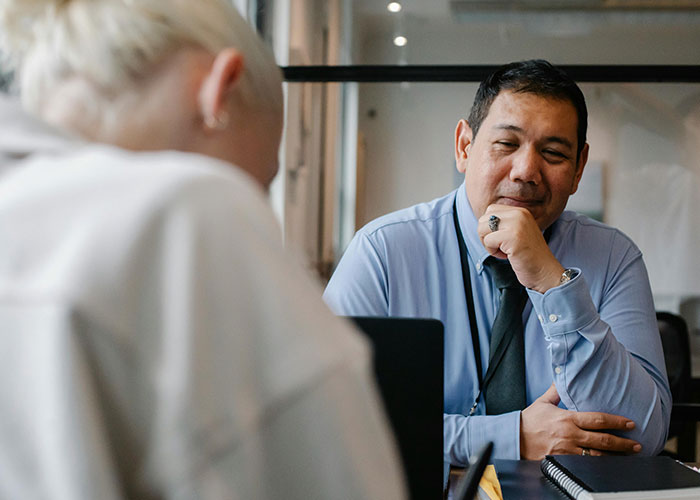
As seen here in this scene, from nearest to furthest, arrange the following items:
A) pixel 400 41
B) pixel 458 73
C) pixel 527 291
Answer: pixel 527 291
pixel 458 73
pixel 400 41

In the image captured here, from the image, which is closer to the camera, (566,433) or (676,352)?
(566,433)

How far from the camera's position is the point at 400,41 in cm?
333

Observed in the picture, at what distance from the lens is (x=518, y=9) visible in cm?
327

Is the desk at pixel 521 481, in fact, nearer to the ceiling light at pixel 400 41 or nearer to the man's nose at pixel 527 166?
the man's nose at pixel 527 166

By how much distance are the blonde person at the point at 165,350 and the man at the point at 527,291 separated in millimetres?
1001

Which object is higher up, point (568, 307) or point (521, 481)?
point (568, 307)

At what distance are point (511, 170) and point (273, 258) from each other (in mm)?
1390

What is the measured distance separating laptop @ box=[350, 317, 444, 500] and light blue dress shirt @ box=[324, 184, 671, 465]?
0.46m

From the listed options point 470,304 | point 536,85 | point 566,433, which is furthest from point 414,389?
point 536,85

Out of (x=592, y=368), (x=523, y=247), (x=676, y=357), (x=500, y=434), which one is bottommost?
(x=676, y=357)

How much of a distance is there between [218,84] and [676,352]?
2495 mm

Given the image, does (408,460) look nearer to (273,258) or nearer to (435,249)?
(273,258)

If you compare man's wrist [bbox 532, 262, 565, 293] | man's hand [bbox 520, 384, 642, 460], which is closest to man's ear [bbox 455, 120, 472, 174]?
man's wrist [bbox 532, 262, 565, 293]

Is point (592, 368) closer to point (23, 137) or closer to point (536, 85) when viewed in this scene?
point (536, 85)
